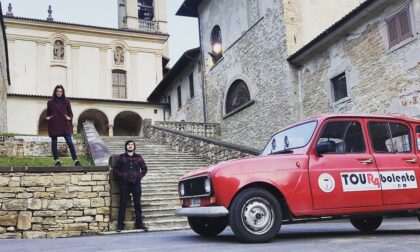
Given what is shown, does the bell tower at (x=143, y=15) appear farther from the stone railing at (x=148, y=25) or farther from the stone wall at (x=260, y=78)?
the stone wall at (x=260, y=78)

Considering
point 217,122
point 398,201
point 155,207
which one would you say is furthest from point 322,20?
point 398,201

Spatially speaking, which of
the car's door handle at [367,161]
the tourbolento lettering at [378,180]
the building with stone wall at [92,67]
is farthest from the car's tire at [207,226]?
the building with stone wall at [92,67]

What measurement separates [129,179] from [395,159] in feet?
14.9

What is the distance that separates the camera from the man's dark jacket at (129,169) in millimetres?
8211

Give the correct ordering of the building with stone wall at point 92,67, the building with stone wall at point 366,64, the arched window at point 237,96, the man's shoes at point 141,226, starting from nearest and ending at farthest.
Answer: the man's shoes at point 141,226 → the building with stone wall at point 366,64 → the arched window at point 237,96 → the building with stone wall at point 92,67

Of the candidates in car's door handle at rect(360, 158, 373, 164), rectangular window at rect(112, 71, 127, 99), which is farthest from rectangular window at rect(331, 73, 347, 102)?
rectangular window at rect(112, 71, 127, 99)

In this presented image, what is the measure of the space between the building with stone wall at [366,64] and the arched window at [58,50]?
24264 millimetres

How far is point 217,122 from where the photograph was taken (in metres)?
22.4

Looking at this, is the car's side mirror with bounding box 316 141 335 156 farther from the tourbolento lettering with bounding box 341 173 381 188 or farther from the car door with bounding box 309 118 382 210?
the tourbolento lettering with bounding box 341 173 381 188

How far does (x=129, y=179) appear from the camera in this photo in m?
8.21

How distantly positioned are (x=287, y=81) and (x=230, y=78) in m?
5.21

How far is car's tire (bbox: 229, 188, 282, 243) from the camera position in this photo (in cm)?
523

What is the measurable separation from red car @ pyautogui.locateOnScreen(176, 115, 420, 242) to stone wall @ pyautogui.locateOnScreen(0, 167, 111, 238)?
100 inches

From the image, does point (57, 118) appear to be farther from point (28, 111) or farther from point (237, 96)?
point (28, 111)
